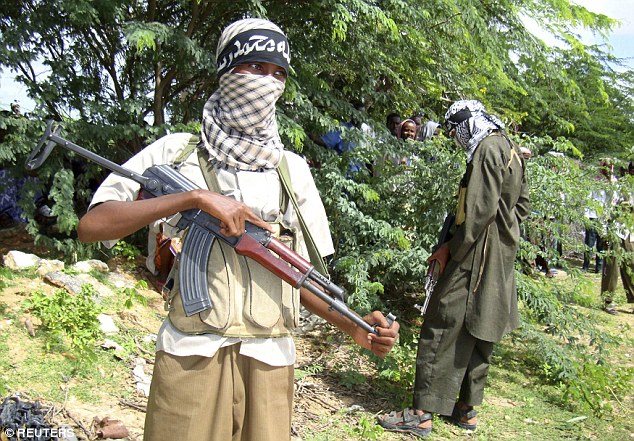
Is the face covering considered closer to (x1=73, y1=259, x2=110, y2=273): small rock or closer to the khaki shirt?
the khaki shirt

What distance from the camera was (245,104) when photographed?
1778 millimetres

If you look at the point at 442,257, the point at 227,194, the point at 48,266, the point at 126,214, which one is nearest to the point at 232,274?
the point at 227,194

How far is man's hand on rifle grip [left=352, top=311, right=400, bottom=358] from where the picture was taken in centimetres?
176

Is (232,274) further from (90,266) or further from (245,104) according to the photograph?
(90,266)

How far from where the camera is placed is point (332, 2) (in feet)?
16.6

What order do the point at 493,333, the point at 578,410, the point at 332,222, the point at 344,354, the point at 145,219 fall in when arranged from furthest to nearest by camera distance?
the point at 332,222 → the point at 344,354 → the point at 578,410 → the point at 493,333 → the point at 145,219

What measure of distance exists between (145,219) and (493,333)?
9.08ft

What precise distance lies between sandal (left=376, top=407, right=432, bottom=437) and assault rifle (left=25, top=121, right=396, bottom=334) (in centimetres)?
225

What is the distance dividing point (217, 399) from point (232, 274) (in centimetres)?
36

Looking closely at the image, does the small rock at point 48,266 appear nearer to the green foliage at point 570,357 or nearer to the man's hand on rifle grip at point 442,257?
the man's hand on rifle grip at point 442,257

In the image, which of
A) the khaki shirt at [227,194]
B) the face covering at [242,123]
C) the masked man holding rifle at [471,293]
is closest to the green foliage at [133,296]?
the masked man holding rifle at [471,293]

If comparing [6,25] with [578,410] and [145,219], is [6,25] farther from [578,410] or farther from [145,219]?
Result: [578,410]

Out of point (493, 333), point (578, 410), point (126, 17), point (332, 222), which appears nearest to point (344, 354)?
point (332, 222)

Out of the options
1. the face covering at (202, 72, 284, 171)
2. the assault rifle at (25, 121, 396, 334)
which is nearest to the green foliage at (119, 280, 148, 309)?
the assault rifle at (25, 121, 396, 334)
